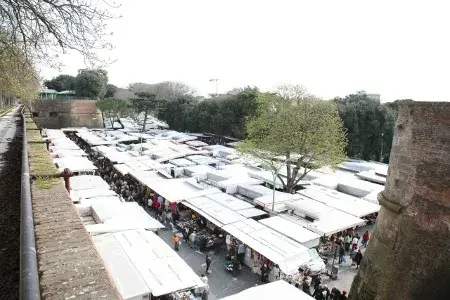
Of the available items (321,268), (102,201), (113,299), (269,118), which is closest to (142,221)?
(102,201)

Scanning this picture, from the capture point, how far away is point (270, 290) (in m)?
8.26

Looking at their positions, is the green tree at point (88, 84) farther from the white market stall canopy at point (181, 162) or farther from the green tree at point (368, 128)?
the green tree at point (368, 128)

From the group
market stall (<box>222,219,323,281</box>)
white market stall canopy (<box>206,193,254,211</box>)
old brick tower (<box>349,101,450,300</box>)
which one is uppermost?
old brick tower (<box>349,101,450,300</box>)

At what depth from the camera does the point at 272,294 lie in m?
8.09

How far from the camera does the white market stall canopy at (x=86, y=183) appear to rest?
50.7 ft

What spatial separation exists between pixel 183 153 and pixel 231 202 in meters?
13.0

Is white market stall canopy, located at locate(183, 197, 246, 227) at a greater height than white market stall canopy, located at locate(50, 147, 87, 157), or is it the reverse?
white market stall canopy, located at locate(50, 147, 87, 157)

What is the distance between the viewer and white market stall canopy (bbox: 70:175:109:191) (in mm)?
15461

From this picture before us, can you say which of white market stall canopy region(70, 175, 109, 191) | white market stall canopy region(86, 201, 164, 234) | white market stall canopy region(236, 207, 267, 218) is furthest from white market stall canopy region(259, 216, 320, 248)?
white market stall canopy region(70, 175, 109, 191)

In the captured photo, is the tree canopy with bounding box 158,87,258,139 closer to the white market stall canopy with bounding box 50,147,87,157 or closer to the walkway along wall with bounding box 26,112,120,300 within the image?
the white market stall canopy with bounding box 50,147,87,157

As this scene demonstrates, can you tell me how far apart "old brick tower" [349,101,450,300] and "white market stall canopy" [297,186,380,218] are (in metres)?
7.40

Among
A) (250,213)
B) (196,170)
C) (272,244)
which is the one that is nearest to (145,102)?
(196,170)

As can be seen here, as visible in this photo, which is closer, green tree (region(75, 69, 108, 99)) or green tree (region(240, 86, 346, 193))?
green tree (region(240, 86, 346, 193))

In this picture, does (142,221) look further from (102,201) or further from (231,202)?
(231,202)
